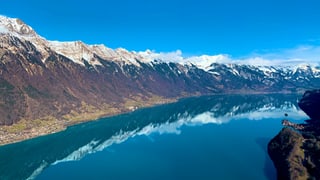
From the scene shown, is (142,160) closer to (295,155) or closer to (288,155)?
(288,155)

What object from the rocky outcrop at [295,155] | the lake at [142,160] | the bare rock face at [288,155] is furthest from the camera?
the lake at [142,160]

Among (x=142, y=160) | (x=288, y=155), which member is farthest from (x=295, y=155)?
(x=142, y=160)

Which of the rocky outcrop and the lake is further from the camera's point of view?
the lake

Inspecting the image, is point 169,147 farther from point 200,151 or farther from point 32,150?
point 32,150

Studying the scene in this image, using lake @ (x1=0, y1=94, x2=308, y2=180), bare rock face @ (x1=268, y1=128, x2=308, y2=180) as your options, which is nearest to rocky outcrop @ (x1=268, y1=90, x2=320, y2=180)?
bare rock face @ (x1=268, y1=128, x2=308, y2=180)

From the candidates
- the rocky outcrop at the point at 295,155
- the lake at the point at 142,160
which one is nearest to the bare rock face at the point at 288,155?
the rocky outcrop at the point at 295,155

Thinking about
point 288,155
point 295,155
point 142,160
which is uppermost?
point 295,155

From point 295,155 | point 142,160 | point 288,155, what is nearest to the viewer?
point 295,155

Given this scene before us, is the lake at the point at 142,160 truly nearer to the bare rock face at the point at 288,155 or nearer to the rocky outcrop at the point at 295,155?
the bare rock face at the point at 288,155

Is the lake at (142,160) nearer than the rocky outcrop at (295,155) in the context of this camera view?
No

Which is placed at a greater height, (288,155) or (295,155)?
(295,155)

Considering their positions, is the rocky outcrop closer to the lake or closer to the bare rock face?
the bare rock face
